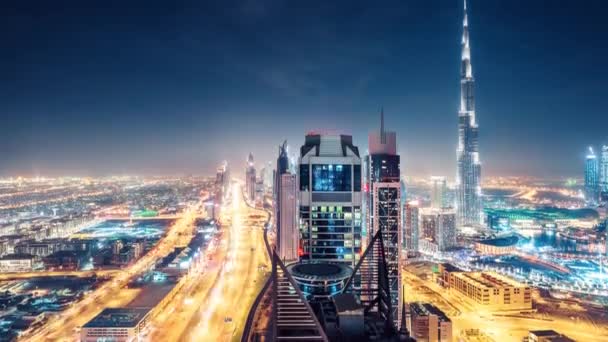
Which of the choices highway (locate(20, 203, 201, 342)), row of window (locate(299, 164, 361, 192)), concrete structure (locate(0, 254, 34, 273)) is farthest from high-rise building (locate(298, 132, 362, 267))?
concrete structure (locate(0, 254, 34, 273))

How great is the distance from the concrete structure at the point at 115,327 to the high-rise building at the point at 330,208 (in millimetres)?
8948

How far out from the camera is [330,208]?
20.5 m

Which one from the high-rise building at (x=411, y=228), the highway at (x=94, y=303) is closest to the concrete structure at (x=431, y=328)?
the highway at (x=94, y=303)

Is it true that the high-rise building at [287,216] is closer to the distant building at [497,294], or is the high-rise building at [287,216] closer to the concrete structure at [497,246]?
the distant building at [497,294]

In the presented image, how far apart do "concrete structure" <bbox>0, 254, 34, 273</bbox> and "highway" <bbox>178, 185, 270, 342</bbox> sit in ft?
50.2

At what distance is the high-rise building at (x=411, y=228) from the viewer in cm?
4112

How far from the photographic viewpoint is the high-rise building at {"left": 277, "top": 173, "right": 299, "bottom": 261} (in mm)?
27109

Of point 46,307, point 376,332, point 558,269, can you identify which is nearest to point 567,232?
point 558,269

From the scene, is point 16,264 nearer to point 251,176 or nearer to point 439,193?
point 251,176

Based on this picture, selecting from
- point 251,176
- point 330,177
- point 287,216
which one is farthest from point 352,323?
point 251,176

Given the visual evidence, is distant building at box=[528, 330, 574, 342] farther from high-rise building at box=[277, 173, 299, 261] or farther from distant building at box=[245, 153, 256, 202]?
distant building at box=[245, 153, 256, 202]

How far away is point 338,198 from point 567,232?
42924 mm

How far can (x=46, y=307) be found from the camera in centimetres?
2183

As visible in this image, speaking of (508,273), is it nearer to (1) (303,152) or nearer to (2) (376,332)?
(1) (303,152)
